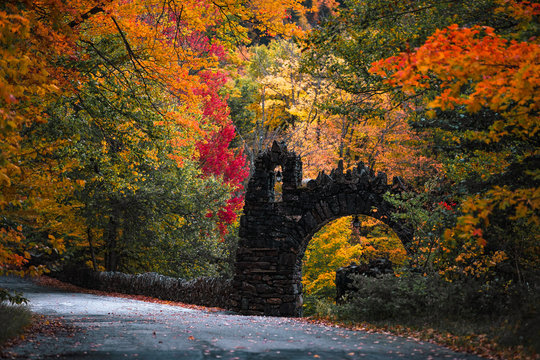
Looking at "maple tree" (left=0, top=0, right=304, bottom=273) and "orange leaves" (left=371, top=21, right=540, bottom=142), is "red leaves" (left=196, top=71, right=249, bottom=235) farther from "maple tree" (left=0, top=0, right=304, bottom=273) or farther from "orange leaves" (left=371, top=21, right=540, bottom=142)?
"orange leaves" (left=371, top=21, right=540, bottom=142)

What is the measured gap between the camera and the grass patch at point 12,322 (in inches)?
240

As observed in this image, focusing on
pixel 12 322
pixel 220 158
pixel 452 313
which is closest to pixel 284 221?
pixel 452 313

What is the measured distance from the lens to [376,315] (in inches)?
370

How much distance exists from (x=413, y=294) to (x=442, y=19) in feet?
17.8

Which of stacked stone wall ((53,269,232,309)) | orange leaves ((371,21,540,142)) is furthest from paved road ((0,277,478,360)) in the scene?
stacked stone wall ((53,269,232,309))

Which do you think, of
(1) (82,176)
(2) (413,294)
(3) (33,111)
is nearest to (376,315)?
(2) (413,294)

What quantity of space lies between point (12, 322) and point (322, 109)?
9.86 m

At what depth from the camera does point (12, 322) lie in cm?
667

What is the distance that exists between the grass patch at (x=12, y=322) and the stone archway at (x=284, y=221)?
7.89 meters

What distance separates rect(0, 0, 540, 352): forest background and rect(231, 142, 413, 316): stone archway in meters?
1.20

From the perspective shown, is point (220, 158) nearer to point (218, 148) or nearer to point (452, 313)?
point (218, 148)

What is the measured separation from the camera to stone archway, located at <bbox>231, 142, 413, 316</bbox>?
14555 mm

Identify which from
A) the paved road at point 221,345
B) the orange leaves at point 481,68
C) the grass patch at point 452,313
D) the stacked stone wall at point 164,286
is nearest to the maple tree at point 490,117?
the orange leaves at point 481,68

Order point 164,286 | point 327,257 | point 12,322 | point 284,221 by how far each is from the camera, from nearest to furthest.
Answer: point 12,322
point 284,221
point 327,257
point 164,286
